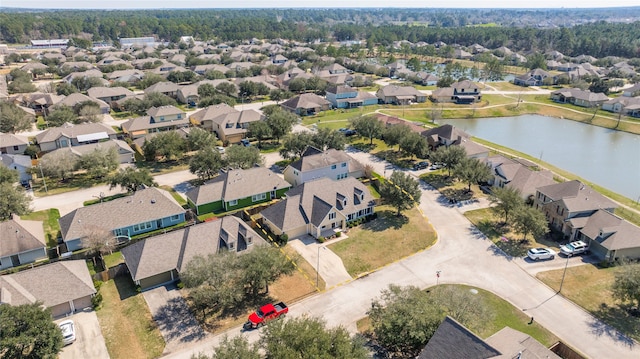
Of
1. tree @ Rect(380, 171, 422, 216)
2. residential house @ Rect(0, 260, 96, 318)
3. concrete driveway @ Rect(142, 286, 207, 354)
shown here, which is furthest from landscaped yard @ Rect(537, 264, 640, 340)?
residential house @ Rect(0, 260, 96, 318)

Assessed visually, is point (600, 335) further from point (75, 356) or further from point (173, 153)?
point (173, 153)

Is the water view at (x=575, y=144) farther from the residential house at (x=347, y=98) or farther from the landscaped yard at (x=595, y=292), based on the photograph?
the landscaped yard at (x=595, y=292)

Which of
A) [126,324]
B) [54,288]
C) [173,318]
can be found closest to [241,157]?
[173,318]

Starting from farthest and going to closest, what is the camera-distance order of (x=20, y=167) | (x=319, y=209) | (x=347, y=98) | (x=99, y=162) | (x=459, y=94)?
(x=459, y=94)
(x=347, y=98)
(x=99, y=162)
(x=20, y=167)
(x=319, y=209)

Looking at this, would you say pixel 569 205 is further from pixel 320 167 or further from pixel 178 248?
Result: pixel 178 248

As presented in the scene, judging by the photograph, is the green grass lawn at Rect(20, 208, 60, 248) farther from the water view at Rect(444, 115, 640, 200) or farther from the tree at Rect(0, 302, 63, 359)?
the water view at Rect(444, 115, 640, 200)

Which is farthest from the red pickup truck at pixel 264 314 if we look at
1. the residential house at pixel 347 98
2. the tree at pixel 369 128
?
the residential house at pixel 347 98

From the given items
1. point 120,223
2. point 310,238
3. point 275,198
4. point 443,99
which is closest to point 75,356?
point 120,223
